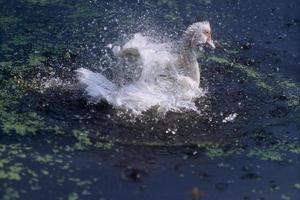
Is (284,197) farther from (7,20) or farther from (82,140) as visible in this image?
(7,20)

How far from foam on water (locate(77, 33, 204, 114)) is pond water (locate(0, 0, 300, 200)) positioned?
0.14m

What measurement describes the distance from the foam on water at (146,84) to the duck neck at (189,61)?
0.35ft

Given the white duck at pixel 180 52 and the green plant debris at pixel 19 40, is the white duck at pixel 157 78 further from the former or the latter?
the green plant debris at pixel 19 40

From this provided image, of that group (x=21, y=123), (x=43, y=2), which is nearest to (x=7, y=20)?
(x=43, y=2)

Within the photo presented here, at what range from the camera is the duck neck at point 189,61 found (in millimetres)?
8406

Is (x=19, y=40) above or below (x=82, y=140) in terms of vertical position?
above

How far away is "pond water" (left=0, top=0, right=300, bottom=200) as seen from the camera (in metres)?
6.20

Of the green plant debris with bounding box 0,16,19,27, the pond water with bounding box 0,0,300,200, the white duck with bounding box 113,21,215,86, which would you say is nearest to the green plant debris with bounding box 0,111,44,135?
the pond water with bounding box 0,0,300,200

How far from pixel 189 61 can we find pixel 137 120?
1.57m

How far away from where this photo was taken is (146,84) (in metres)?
7.94

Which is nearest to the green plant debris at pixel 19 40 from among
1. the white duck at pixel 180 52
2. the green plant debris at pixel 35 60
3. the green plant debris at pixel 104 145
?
the green plant debris at pixel 35 60

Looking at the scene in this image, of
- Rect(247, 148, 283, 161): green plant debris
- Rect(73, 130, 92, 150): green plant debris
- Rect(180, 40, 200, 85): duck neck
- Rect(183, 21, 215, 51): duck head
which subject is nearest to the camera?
Rect(73, 130, 92, 150): green plant debris

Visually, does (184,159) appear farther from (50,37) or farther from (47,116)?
(50,37)

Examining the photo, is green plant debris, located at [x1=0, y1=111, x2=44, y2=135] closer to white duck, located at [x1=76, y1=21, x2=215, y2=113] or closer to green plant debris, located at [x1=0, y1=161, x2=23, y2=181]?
green plant debris, located at [x1=0, y1=161, x2=23, y2=181]
